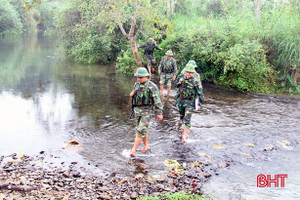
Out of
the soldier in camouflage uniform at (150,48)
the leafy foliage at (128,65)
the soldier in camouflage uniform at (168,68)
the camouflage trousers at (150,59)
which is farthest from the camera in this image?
the leafy foliage at (128,65)

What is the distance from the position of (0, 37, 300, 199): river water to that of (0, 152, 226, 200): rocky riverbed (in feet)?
0.71

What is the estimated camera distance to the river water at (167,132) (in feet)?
18.3

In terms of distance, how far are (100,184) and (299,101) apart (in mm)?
9036

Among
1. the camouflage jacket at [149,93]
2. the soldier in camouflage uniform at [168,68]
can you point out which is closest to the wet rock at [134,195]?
the camouflage jacket at [149,93]

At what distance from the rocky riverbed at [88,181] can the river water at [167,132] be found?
0.22 m

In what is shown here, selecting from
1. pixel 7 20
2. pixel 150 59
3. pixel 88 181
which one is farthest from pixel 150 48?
pixel 7 20

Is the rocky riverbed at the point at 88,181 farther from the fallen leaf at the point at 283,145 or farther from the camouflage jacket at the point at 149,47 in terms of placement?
the camouflage jacket at the point at 149,47

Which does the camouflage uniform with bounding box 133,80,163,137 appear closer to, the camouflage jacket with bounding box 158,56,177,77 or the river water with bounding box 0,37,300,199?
the river water with bounding box 0,37,300,199

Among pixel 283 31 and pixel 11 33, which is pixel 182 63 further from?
pixel 11 33

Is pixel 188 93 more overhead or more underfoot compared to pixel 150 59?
more underfoot

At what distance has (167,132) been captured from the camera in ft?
24.7

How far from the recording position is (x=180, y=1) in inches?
872

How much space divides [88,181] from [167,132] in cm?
305

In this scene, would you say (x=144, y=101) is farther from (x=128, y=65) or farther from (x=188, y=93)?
(x=128, y=65)
